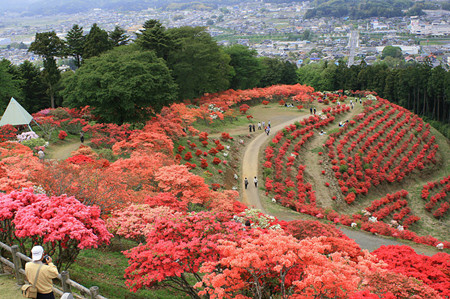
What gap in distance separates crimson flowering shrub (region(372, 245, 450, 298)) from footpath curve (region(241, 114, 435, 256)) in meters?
6.25

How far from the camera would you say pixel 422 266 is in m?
14.1

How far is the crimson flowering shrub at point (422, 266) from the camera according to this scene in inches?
511

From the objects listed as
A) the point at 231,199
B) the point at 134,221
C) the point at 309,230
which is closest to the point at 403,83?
the point at 231,199

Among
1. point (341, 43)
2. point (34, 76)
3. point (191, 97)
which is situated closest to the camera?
point (34, 76)

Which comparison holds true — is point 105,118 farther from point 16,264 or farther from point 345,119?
point 345,119

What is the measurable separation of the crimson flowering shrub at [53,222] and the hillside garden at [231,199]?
50 millimetres

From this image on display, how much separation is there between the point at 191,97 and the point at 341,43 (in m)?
161

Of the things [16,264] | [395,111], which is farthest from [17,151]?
[395,111]

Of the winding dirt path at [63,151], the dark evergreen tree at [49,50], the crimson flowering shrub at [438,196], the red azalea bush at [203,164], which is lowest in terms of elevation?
the crimson flowering shrub at [438,196]

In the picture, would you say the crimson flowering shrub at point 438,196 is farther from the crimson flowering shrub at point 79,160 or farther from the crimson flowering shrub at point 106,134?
the crimson flowering shrub at point 79,160

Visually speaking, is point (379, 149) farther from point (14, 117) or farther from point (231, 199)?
point (14, 117)

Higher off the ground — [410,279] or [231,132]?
[410,279]

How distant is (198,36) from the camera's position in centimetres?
5384

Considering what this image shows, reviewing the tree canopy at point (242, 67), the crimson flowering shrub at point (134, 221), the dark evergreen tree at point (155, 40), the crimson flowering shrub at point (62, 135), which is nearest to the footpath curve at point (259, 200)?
the crimson flowering shrub at point (134, 221)
